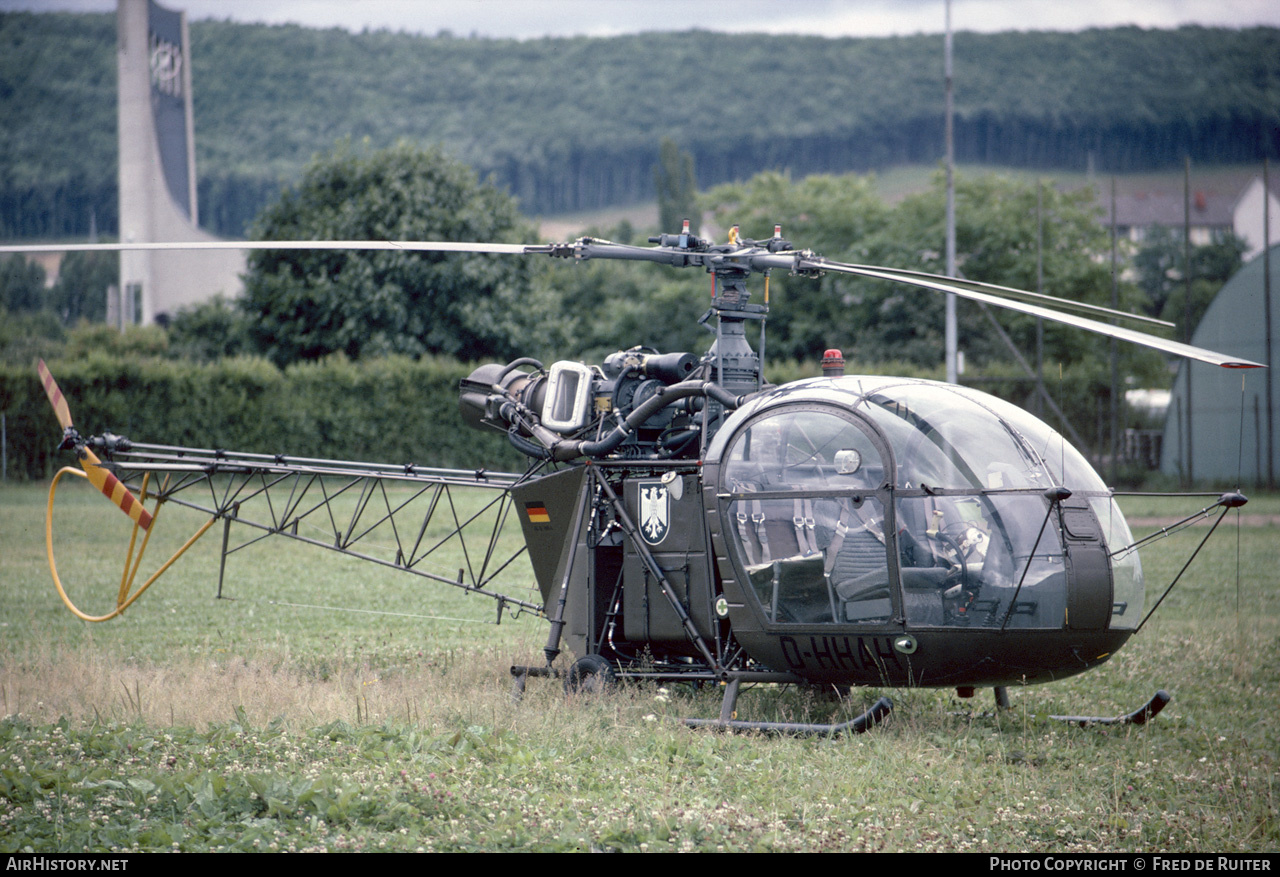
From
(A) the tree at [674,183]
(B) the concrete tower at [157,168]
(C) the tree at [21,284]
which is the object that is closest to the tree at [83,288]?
(C) the tree at [21,284]

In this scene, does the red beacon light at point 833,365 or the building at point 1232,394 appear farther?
the building at point 1232,394

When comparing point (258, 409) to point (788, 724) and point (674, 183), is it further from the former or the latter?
point (674, 183)

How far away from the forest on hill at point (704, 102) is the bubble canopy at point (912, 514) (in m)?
120

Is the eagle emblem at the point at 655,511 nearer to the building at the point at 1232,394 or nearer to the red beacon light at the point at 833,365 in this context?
the red beacon light at the point at 833,365

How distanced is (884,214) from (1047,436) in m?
44.5

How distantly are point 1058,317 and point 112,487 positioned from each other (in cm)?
966

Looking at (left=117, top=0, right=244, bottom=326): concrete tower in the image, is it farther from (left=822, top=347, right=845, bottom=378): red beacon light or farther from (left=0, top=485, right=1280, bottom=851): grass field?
(left=822, top=347, right=845, bottom=378): red beacon light

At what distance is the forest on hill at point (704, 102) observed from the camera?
140250mm

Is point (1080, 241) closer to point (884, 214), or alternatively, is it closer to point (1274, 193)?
point (884, 214)

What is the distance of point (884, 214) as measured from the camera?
51.0m

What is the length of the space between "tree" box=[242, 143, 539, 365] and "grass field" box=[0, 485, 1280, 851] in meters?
23.6

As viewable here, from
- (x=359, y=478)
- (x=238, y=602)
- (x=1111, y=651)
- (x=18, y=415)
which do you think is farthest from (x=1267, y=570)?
(x=18, y=415)

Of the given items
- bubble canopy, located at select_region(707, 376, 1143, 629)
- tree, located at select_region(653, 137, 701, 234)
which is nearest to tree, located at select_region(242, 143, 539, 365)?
bubble canopy, located at select_region(707, 376, 1143, 629)

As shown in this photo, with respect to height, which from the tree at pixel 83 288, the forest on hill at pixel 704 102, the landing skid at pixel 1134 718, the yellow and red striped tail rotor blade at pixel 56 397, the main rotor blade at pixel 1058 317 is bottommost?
the landing skid at pixel 1134 718
